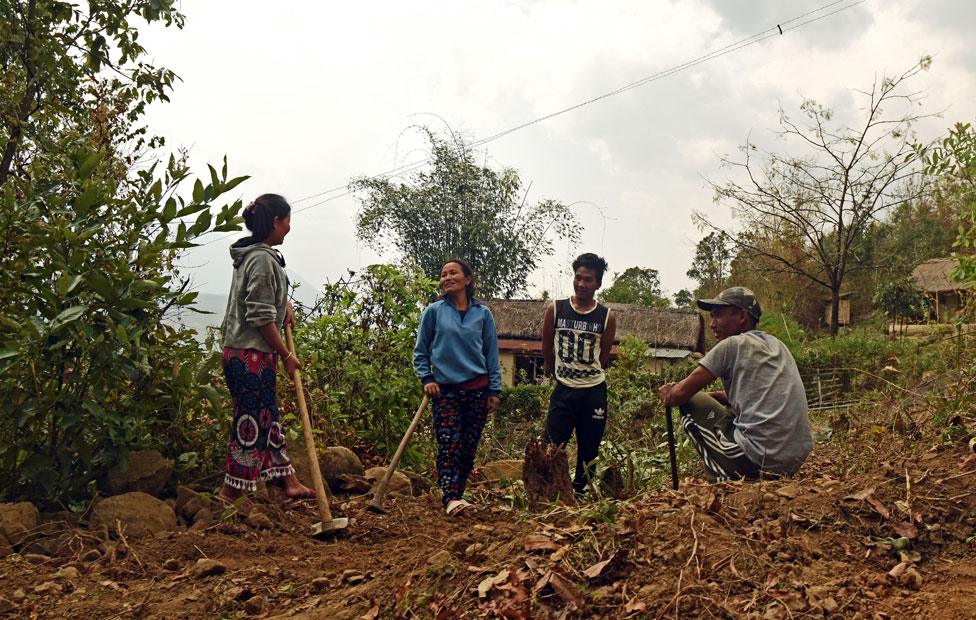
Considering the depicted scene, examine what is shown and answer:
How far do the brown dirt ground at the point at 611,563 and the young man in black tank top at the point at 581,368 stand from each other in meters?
1.30

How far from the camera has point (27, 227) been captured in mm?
3973

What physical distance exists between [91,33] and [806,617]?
727cm

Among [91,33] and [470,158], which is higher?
[470,158]

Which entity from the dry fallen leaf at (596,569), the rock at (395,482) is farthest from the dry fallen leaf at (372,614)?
the rock at (395,482)

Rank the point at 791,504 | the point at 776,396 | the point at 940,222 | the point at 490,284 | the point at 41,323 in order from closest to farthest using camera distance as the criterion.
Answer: the point at 791,504 → the point at 41,323 → the point at 776,396 → the point at 490,284 → the point at 940,222

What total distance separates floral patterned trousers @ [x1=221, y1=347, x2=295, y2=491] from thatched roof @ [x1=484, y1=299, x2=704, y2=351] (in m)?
15.7

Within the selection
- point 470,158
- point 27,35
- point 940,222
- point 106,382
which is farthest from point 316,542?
point 940,222

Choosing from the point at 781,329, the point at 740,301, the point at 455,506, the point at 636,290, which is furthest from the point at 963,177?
the point at 636,290

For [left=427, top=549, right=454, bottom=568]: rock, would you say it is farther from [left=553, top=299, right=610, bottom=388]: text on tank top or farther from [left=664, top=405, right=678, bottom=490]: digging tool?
[left=553, top=299, right=610, bottom=388]: text on tank top

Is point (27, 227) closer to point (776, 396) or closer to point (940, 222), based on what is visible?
point (776, 396)

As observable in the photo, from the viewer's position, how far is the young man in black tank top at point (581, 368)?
17.1ft

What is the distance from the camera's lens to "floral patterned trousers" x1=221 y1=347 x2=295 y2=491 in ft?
14.5

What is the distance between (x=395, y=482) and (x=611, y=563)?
2.76 m

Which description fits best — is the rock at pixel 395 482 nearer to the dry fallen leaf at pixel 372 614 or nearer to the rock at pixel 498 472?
the rock at pixel 498 472
